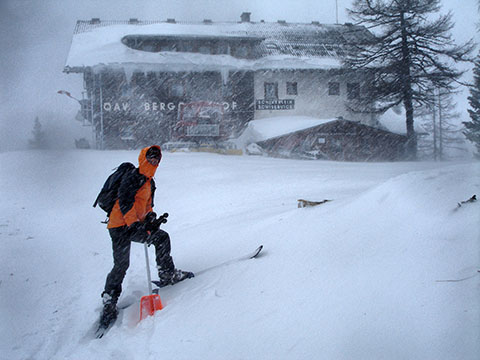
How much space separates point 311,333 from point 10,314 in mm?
3206

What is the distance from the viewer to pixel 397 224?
317 cm

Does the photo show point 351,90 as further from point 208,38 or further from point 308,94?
point 208,38

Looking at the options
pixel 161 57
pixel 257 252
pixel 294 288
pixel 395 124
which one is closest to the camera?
pixel 294 288

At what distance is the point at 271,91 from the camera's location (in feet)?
84.0

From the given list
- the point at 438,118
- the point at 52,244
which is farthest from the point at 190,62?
the point at 438,118

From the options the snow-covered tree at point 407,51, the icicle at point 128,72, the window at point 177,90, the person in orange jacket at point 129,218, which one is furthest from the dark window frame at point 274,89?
the person in orange jacket at point 129,218

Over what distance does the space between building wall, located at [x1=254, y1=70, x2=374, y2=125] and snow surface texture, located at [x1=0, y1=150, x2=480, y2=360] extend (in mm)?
20476

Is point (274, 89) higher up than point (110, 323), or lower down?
higher up

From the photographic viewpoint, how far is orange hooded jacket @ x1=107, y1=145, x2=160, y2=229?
335 centimetres

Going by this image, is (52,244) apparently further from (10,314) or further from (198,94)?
(198,94)

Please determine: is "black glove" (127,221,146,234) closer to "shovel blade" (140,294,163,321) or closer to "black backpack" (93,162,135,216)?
"black backpack" (93,162,135,216)

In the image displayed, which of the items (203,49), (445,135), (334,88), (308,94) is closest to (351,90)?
(334,88)

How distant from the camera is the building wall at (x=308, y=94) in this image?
25.4m

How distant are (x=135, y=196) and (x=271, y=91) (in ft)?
76.1
